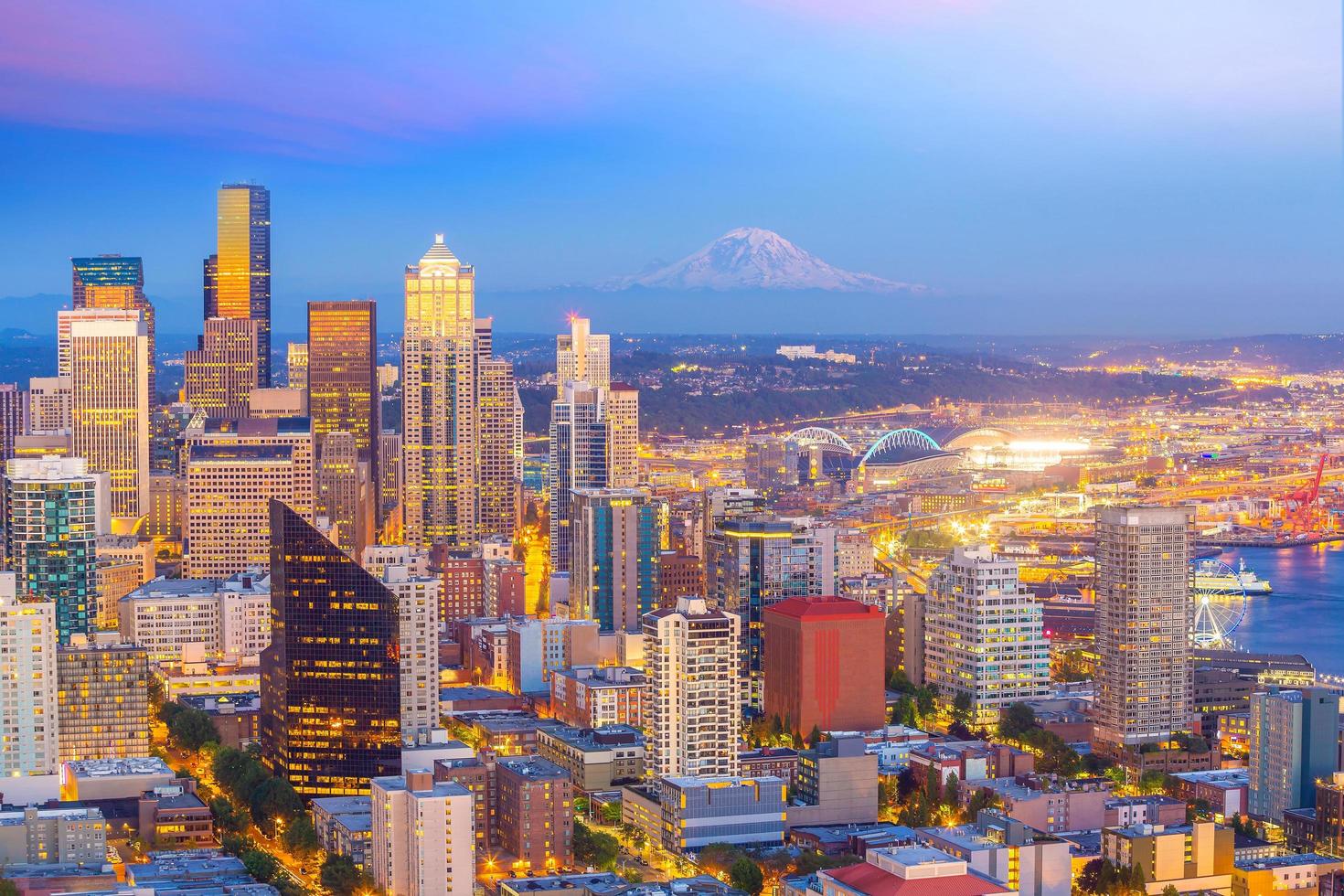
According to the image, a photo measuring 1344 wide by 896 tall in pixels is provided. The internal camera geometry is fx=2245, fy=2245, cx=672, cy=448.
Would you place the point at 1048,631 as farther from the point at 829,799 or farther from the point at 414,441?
the point at 414,441

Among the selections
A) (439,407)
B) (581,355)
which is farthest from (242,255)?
(439,407)

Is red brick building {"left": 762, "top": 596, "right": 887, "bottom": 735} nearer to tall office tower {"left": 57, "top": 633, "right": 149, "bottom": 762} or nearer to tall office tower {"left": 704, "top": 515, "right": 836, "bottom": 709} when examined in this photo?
tall office tower {"left": 704, "top": 515, "right": 836, "bottom": 709}

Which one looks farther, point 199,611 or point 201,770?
point 199,611

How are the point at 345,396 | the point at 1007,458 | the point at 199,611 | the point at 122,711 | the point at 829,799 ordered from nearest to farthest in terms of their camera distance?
1. the point at 829,799
2. the point at 122,711
3. the point at 199,611
4. the point at 345,396
5. the point at 1007,458

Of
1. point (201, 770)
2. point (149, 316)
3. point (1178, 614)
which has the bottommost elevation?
point (201, 770)

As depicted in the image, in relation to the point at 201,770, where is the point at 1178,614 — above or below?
above

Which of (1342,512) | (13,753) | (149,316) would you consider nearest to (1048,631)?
(13,753)
